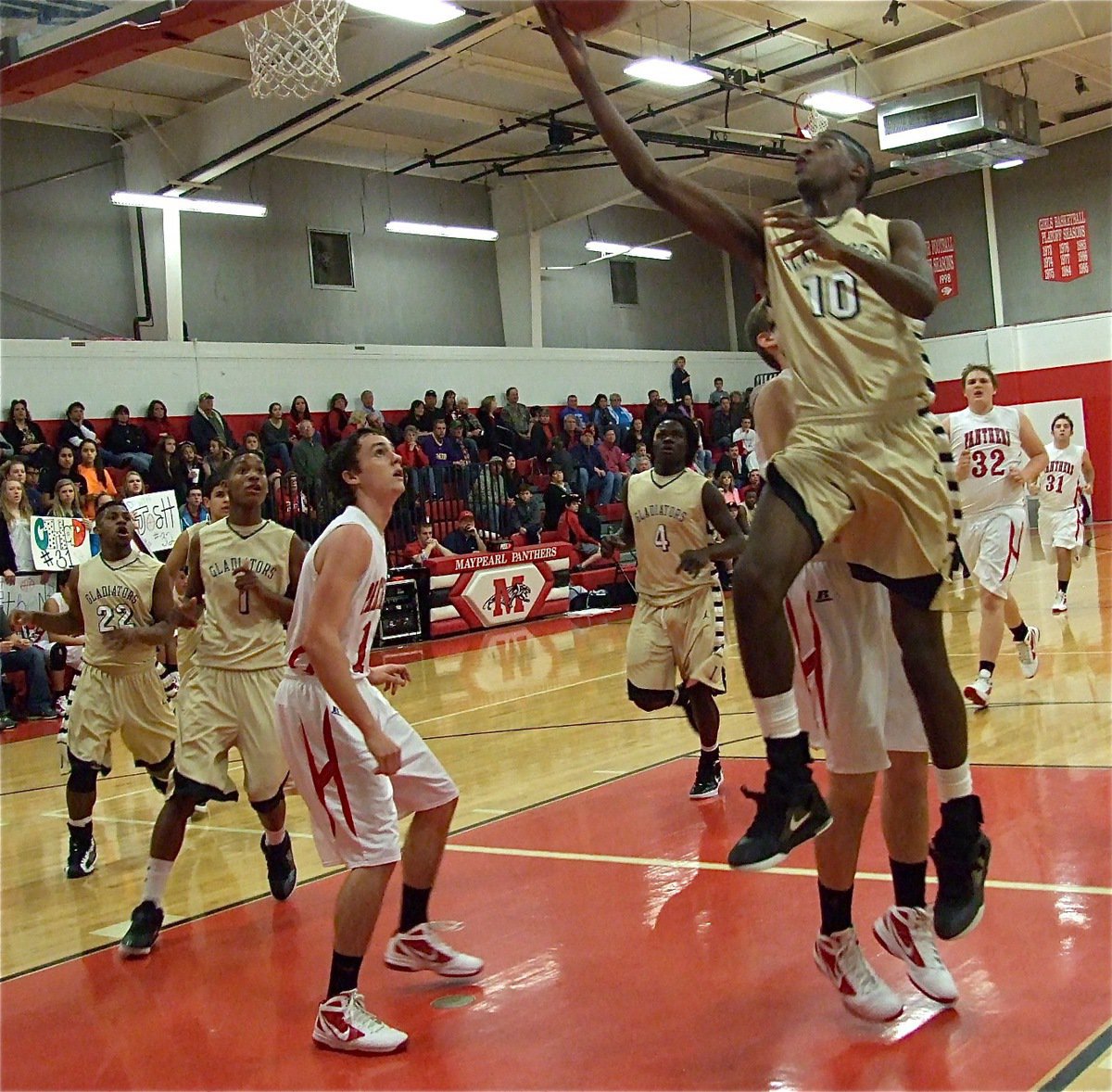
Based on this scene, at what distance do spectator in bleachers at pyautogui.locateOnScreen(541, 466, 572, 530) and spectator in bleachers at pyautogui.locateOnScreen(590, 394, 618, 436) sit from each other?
144 inches

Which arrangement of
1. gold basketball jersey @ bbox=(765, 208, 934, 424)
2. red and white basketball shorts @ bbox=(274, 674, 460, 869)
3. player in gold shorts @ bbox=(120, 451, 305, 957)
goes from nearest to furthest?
1. gold basketball jersey @ bbox=(765, 208, 934, 424)
2. red and white basketball shorts @ bbox=(274, 674, 460, 869)
3. player in gold shorts @ bbox=(120, 451, 305, 957)

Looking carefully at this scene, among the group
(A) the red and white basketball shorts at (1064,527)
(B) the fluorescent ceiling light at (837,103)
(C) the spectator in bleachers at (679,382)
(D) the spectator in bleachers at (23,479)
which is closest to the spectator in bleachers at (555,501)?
(B) the fluorescent ceiling light at (837,103)

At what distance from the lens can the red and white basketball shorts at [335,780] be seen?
3.96 m

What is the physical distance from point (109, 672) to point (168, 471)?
9877 mm

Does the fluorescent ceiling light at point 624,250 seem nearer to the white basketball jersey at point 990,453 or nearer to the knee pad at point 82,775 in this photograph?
the white basketball jersey at point 990,453

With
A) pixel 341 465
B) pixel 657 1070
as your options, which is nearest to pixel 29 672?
pixel 341 465

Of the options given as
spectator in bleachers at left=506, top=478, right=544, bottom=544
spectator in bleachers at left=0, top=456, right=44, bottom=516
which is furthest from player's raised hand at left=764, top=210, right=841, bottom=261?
spectator in bleachers at left=506, top=478, right=544, bottom=544

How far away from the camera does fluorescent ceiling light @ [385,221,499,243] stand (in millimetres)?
22188

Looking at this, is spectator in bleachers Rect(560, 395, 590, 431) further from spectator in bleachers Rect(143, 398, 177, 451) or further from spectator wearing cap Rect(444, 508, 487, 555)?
spectator in bleachers Rect(143, 398, 177, 451)

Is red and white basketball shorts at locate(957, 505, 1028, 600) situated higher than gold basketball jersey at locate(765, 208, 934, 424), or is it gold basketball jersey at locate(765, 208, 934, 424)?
gold basketball jersey at locate(765, 208, 934, 424)

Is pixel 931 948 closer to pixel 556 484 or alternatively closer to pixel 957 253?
pixel 556 484

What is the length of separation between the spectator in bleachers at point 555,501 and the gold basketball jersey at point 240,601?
13335 mm

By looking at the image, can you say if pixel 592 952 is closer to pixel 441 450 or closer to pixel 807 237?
pixel 807 237

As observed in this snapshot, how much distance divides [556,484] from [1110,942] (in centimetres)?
1537
